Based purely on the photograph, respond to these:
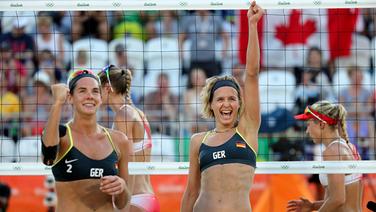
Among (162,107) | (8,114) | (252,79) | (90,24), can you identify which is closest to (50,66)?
(8,114)

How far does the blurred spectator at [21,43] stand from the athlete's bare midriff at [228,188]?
751 centimetres

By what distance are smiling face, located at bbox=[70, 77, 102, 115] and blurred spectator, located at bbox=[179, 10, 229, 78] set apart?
6349 millimetres

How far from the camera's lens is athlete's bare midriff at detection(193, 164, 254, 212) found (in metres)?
6.90

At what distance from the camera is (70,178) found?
6.62 m

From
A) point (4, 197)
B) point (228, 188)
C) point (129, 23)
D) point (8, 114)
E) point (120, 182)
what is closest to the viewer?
point (120, 182)

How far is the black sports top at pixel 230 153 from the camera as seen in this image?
696 cm

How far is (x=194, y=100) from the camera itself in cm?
1329

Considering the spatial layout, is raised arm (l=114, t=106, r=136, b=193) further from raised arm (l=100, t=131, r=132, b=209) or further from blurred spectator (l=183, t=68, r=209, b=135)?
blurred spectator (l=183, t=68, r=209, b=135)

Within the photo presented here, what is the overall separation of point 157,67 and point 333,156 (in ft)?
20.9

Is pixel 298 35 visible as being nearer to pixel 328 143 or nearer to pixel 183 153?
pixel 183 153

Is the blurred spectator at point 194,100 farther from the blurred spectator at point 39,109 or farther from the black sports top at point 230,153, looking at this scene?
the black sports top at point 230,153

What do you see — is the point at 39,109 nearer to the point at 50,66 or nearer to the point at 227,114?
the point at 50,66

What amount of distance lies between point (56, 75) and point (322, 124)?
612 centimetres

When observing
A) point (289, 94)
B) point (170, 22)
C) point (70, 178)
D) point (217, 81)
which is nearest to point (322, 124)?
point (217, 81)
